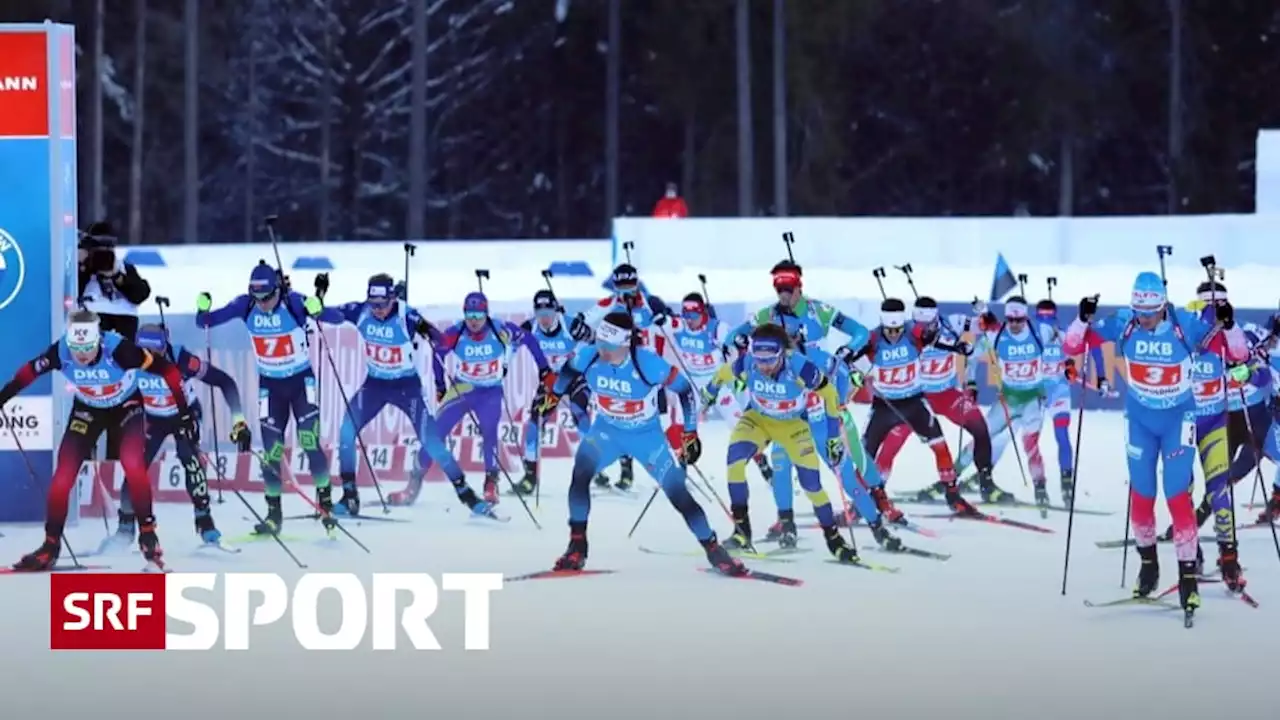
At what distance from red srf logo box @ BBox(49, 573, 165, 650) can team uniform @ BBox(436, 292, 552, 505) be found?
4.83 metres

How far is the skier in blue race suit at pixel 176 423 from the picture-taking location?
16.6 m

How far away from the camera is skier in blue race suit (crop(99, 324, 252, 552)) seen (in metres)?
16.6

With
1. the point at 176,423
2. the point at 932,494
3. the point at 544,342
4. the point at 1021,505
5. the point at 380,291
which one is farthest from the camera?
the point at 544,342

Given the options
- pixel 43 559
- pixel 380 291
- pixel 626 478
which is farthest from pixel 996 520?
pixel 43 559

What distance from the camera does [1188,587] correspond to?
14.0m

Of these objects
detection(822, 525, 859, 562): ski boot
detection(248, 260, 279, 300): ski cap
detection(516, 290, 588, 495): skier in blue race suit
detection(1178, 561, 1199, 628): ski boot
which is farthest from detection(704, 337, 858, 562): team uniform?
detection(516, 290, 588, 495): skier in blue race suit

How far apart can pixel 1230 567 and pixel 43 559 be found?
26.6 feet

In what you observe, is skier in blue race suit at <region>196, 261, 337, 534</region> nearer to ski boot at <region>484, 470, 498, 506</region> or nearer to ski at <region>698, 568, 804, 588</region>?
ski boot at <region>484, 470, 498, 506</region>

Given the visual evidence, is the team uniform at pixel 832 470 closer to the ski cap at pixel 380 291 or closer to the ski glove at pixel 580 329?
the ski glove at pixel 580 329

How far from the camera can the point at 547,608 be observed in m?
14.6

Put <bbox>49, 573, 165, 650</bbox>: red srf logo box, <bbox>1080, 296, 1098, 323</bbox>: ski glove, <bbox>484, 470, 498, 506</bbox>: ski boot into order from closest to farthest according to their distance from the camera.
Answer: <bbox>49, 573, 165, 650</bbox>: red srf logo box, <bbox>1080, 296, 1098, 323</bbox>: ski glove, <bbox>484, 470, 498, 506</bbox>: ski boot

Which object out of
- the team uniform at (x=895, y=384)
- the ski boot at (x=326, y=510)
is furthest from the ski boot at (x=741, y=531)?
the ski boot at (x=326, y=510)

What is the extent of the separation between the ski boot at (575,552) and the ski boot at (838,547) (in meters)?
1.84

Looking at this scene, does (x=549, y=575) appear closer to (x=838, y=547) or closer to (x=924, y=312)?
(x=838, y=547)
